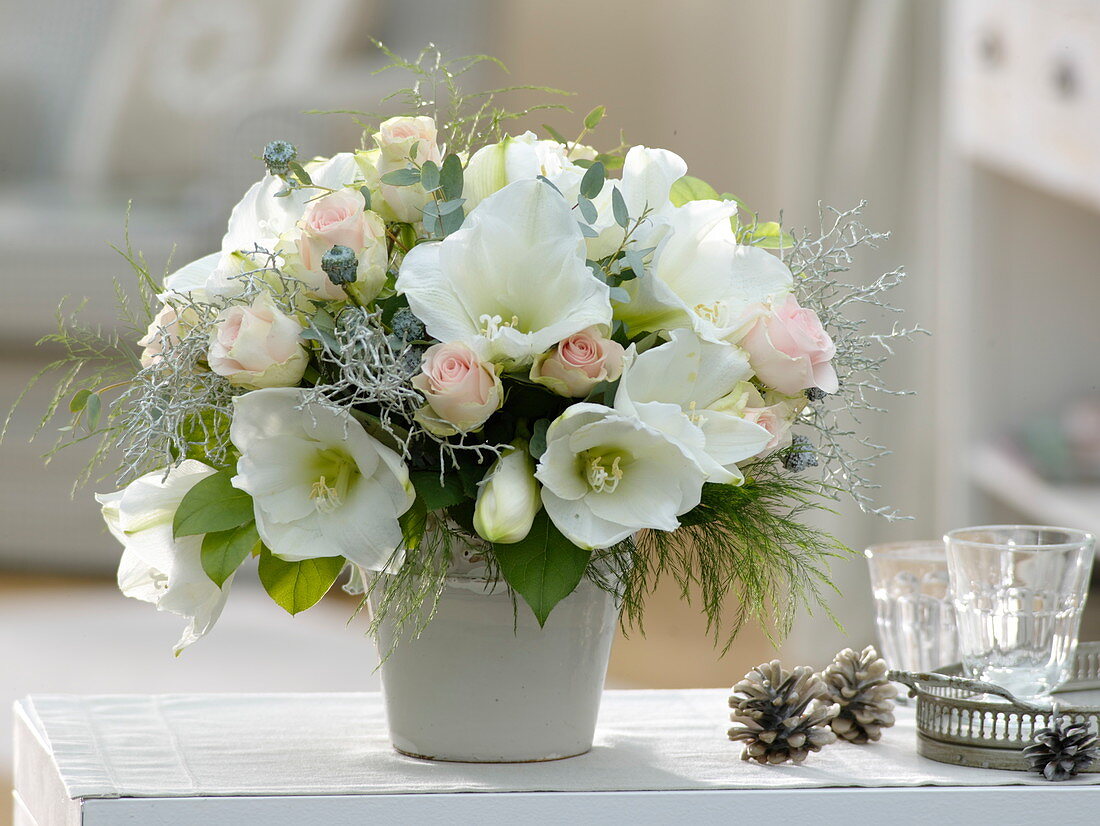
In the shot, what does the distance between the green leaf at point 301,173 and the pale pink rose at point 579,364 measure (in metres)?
0.15

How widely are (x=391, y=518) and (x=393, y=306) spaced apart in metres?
0.09

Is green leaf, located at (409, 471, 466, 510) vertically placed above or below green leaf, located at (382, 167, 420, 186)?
below

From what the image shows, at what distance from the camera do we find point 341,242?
2.19ft

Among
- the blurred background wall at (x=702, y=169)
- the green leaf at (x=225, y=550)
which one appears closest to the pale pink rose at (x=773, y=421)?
the green leaf at (x=225, y=550)

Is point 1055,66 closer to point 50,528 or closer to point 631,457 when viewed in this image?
point 631,457

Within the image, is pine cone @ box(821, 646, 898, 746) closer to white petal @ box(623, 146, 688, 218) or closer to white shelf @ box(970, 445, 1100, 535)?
white petal @ box(623, 146, 688, 218)

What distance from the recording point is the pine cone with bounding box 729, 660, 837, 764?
2.44 feet

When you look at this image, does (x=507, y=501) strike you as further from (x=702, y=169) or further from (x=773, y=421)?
(x=702, y=169)

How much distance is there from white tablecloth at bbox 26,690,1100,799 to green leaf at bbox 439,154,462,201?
0.26 meters

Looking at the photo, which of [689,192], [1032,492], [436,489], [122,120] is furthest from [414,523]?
[122,120]

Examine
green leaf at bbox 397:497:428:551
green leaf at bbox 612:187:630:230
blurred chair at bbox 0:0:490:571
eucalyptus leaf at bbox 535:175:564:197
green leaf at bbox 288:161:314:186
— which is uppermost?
blurred chair at bbox 0:0:490:571

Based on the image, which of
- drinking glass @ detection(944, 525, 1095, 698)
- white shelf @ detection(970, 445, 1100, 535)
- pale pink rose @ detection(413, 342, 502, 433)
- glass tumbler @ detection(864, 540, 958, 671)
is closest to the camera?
pale pink rose @ detection(413, 342, 502, 433)

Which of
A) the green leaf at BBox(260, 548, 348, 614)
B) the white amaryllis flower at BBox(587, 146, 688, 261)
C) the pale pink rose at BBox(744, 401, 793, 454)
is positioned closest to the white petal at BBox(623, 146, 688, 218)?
the white amaryllis flower at BBox(587, 146, 688, 261)

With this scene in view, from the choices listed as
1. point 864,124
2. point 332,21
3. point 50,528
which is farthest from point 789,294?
point 332,21
